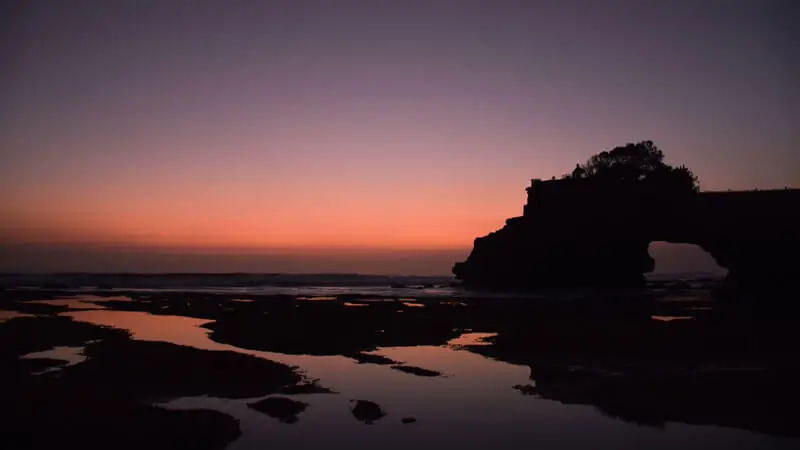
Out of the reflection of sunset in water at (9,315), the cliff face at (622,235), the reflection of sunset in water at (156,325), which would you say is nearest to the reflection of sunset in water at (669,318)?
the cliff face at (622,235)

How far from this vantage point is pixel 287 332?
30.2 metres

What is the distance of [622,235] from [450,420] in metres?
59.0

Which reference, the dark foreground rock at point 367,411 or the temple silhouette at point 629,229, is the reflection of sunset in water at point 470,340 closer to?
the dark foreground rock at point 367,411

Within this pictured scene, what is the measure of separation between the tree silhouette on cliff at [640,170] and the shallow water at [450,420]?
50.6 metres

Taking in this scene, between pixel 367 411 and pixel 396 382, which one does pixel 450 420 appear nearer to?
pixel 367 411

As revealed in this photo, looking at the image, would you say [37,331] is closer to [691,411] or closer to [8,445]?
[8,445]

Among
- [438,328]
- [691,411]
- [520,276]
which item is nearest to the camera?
[691,411]

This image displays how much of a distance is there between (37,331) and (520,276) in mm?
56849

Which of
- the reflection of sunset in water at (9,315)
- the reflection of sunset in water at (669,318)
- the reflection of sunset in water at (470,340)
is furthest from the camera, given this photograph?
the reflection of sunset in water at (9,315)

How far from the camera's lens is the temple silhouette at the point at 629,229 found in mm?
52531

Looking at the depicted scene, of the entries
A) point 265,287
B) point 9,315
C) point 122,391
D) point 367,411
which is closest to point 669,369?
point 367,411

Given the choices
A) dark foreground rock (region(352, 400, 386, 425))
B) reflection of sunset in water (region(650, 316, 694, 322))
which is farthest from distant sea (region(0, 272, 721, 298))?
dark foreground rock (region(352, 400, 386, 425))

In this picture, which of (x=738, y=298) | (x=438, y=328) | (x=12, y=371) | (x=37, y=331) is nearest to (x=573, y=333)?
(x=438, y=328)

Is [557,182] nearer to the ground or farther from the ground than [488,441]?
farther from the ground
